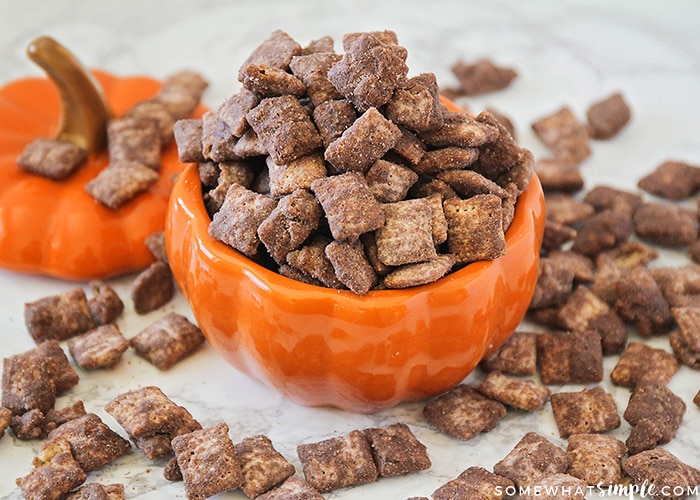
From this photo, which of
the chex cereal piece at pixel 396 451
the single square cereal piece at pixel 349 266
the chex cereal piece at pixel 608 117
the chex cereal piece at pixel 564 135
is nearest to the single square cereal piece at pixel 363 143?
the single square cereal piece at pixel 349 266

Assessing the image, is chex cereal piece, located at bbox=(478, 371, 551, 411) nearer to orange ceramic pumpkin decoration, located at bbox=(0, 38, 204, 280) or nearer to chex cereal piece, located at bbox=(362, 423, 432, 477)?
chex cereal piece, located at bbox=(362, 423, 432, 477)

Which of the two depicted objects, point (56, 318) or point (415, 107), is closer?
point (415, 107)

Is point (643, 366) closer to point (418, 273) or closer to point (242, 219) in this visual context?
point (418, 273)

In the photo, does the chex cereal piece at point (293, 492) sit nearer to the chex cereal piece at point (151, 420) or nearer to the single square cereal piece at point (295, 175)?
the chex cereal piece at point (151, 420)

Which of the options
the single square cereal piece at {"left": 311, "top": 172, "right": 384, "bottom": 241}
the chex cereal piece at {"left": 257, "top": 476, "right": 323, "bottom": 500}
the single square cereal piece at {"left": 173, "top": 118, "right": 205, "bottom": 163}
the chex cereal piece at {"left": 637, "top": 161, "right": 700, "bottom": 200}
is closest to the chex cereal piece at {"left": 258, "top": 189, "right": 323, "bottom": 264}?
the single square cereal piece at {"left": 311, "top": 172, "right": 384, "bottom": 241}

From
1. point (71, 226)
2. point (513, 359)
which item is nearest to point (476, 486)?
point (513, 359)

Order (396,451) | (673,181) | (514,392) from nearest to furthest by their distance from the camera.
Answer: (396,451), (514,392), (673,181)
